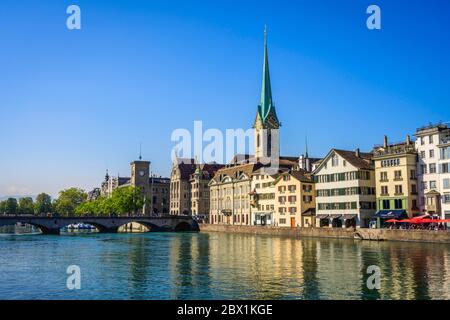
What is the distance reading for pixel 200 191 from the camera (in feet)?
548

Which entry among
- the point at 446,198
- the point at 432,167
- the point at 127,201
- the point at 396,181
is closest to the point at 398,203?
the point at 396,181

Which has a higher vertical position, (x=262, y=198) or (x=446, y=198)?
(x=262, y=198)

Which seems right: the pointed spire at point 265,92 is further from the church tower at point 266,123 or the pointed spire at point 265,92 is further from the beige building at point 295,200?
the beige building at point 295,200

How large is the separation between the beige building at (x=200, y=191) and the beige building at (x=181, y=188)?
7.13 metres

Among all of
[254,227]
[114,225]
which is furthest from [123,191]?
[254,227]

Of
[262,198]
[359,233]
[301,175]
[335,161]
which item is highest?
[335,161]

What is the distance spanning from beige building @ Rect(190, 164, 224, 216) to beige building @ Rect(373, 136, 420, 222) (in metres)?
80.6

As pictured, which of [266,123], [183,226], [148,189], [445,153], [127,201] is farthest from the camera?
[148,189]

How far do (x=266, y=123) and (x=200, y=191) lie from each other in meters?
30.1

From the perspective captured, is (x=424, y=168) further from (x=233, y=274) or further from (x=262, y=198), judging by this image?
(x=233, y=274)

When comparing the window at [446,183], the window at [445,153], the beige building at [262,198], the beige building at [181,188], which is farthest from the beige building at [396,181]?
the beige building at [181,188]

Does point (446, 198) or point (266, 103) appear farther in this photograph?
point (266, 103)

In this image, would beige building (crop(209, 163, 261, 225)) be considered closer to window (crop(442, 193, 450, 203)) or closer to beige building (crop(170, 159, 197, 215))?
beige building (crop(170, 159, 197, 215))
